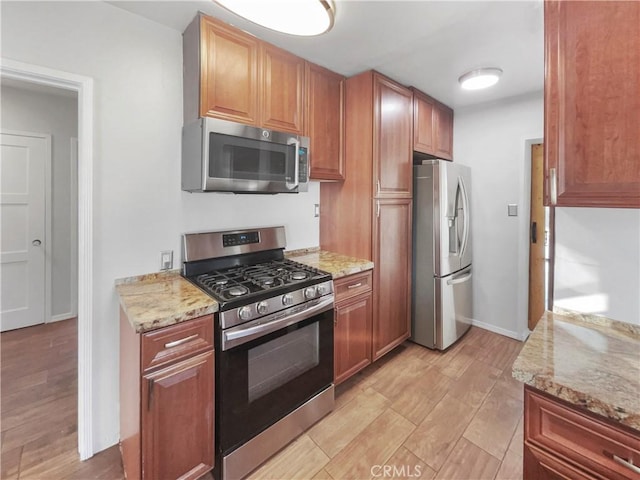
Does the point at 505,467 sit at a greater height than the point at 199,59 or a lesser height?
lesser

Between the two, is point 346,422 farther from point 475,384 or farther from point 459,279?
point 459,279

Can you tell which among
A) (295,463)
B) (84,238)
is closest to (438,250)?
(295,463)

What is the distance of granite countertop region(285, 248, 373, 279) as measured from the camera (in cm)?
203

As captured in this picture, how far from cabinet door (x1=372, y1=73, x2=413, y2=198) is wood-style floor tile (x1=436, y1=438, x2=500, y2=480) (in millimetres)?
1727

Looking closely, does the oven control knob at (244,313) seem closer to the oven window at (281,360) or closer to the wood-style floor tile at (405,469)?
the oven window at (281,360)

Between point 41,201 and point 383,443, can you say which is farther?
point 41,201

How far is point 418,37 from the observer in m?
1.86

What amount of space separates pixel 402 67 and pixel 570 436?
238 centimetres

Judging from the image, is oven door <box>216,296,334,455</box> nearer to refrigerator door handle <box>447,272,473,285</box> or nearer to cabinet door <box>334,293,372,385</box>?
cabinet door <box>334,293,372,385</box>

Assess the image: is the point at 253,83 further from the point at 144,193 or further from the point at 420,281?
the point at 420,281

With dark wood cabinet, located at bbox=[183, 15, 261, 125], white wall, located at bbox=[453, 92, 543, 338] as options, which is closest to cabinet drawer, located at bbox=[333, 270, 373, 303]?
dark wood cabinet, located at bbox=[183, 15, 261, 125]

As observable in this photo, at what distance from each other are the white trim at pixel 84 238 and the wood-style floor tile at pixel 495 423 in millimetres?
2180

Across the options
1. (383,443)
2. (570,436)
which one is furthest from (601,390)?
(383,443)

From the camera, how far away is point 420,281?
2799 millimetres
